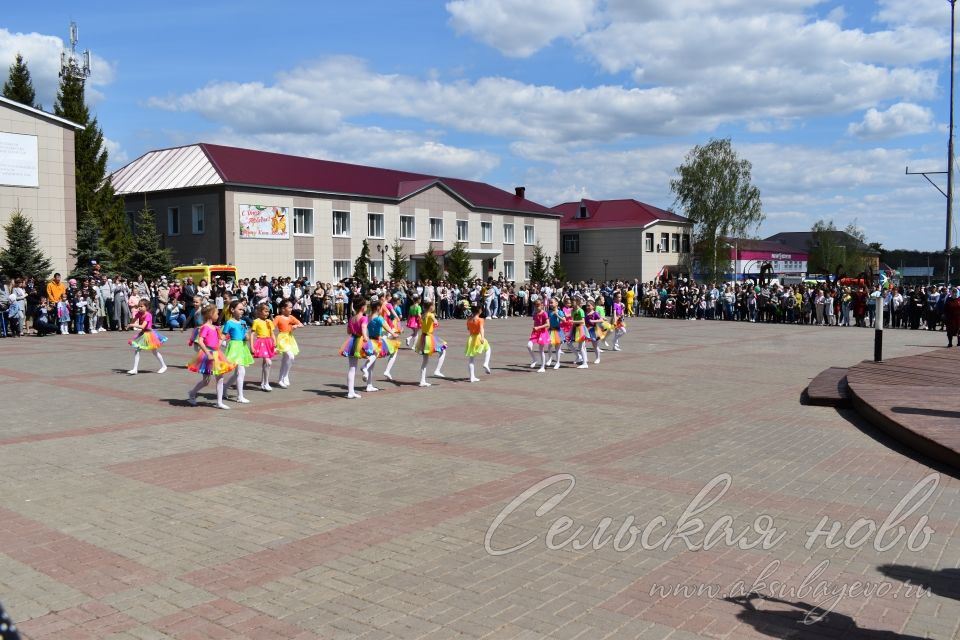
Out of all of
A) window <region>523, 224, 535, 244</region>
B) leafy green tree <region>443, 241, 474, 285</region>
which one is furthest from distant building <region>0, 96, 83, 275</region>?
window <region>523, 224, 535, 244</region>

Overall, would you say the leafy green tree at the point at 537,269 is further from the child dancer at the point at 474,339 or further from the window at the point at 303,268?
the child dancer at the point at 474,339

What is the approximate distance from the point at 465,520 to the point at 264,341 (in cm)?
803

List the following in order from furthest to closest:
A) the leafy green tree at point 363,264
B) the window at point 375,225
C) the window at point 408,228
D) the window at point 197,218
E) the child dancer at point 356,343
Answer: the window at point 408,228, the window at point 375,225, the leafy green tree at point 363,264, the window at point 197,218, the child dancer at point 356,343

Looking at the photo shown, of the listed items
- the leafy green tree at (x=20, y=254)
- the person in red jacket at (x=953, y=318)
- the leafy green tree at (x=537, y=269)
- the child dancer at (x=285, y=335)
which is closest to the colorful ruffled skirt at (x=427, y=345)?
the child dancer at (x=285, y=335)

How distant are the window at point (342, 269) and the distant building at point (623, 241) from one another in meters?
25.1

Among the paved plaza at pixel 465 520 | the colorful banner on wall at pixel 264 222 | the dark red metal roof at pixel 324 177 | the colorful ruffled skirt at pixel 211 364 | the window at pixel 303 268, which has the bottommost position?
the paved plaza at pixel 465 520

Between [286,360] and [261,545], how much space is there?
345 inches

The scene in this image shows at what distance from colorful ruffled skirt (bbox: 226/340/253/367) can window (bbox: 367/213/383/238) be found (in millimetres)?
38573

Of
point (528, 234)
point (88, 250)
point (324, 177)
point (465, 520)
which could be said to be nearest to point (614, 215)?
point (528, 234)

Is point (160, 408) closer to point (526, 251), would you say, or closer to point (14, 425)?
point (14, 425)

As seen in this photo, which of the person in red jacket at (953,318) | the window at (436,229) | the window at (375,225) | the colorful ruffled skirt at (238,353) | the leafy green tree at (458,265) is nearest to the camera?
the colorful ruffled skirt at (238,353)

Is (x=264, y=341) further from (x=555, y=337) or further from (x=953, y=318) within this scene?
(x=953, y=318)

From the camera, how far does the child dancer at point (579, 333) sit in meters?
17.4

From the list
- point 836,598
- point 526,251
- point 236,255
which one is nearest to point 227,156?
point 236,255
